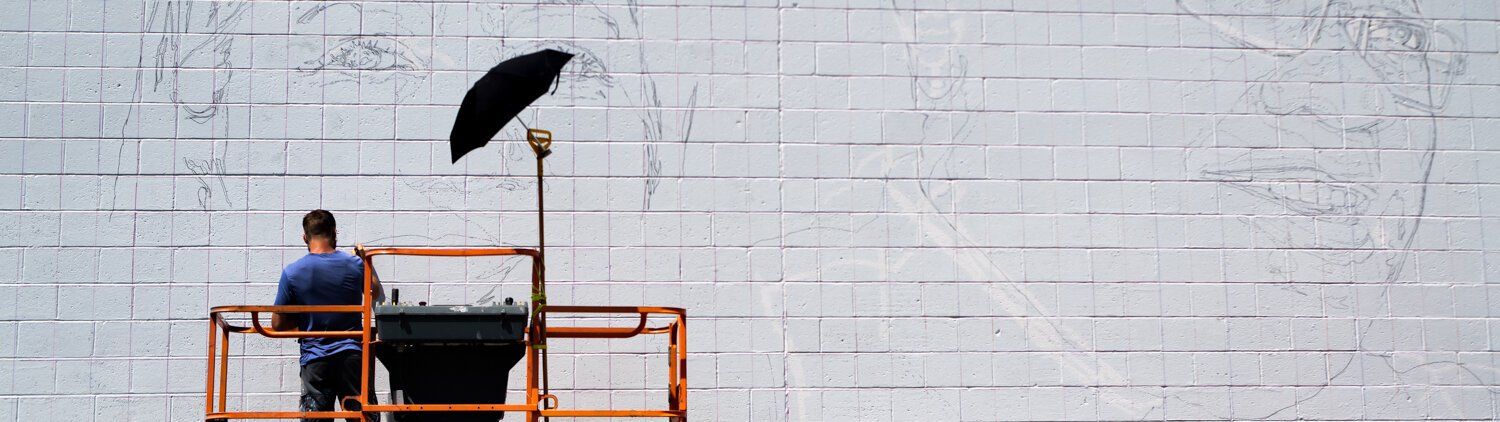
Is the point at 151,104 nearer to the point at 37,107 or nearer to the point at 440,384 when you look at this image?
the point at 37,107

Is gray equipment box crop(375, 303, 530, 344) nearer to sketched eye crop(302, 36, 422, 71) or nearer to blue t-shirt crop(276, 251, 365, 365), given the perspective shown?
blue t-shirt crop(276, 251, 365, 365)

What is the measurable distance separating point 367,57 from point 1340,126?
5.85m

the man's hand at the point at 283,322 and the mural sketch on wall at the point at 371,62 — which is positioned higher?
the mural sketch on wall at the point at 371,62

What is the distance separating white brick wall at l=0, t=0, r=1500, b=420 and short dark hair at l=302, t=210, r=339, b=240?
2.29 feet

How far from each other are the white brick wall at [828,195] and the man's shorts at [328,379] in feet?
2.51

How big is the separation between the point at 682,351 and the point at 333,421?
2.59 meters

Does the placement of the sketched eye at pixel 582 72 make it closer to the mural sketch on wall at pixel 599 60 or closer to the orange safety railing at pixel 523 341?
the mural sketch on wall at pixel 599 60

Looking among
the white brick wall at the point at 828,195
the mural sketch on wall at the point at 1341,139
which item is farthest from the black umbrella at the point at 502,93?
the mural sketch on wall at the point at 1341,139

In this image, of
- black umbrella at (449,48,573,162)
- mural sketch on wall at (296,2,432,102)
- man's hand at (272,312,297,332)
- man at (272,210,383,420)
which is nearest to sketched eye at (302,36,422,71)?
mural sketch on wall at (296,2,432,102)

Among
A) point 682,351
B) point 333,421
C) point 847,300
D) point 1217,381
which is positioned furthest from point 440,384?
point 1217,381

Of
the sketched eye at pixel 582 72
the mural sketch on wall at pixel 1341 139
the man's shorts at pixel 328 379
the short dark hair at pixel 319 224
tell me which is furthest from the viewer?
the mural sketch on wall at pixel 1341 139

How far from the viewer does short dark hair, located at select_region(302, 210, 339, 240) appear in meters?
7.66

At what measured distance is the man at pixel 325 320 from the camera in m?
7.49

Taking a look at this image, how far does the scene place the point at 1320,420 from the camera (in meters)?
8.76
